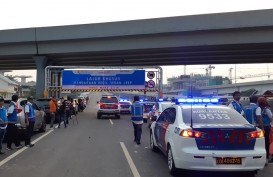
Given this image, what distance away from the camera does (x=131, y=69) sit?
31344mm

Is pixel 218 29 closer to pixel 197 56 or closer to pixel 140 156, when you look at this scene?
pixel 197 56

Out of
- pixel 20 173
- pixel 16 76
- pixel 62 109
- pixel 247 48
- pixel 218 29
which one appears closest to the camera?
pixel 20 173

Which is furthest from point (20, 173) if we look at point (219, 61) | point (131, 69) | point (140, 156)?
point (219, 61)

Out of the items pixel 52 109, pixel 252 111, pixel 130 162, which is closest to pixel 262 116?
pixel 252 111

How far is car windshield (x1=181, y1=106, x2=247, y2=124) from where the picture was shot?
26.0ft

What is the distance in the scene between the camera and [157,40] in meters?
32.6

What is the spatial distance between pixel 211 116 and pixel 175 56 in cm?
3027

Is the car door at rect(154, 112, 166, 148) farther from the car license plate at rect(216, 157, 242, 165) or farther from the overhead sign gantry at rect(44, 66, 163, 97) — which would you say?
the overhead sign gantry at rect(44, 66, 163, 97)

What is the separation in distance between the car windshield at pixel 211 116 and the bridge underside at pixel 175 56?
23.5 meters

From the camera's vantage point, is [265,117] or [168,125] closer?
[168,125]

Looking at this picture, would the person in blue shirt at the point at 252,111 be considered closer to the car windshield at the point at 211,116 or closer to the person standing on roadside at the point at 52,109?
the car windshield at the point at 211,116

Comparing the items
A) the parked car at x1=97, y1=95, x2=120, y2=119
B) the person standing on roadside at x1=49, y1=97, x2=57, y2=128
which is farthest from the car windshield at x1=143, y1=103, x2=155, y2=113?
the parked car at x1=97, y1=95, x2=120, y2=119

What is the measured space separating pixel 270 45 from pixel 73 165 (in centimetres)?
2530

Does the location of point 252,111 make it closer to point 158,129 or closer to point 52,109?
point 158,129
